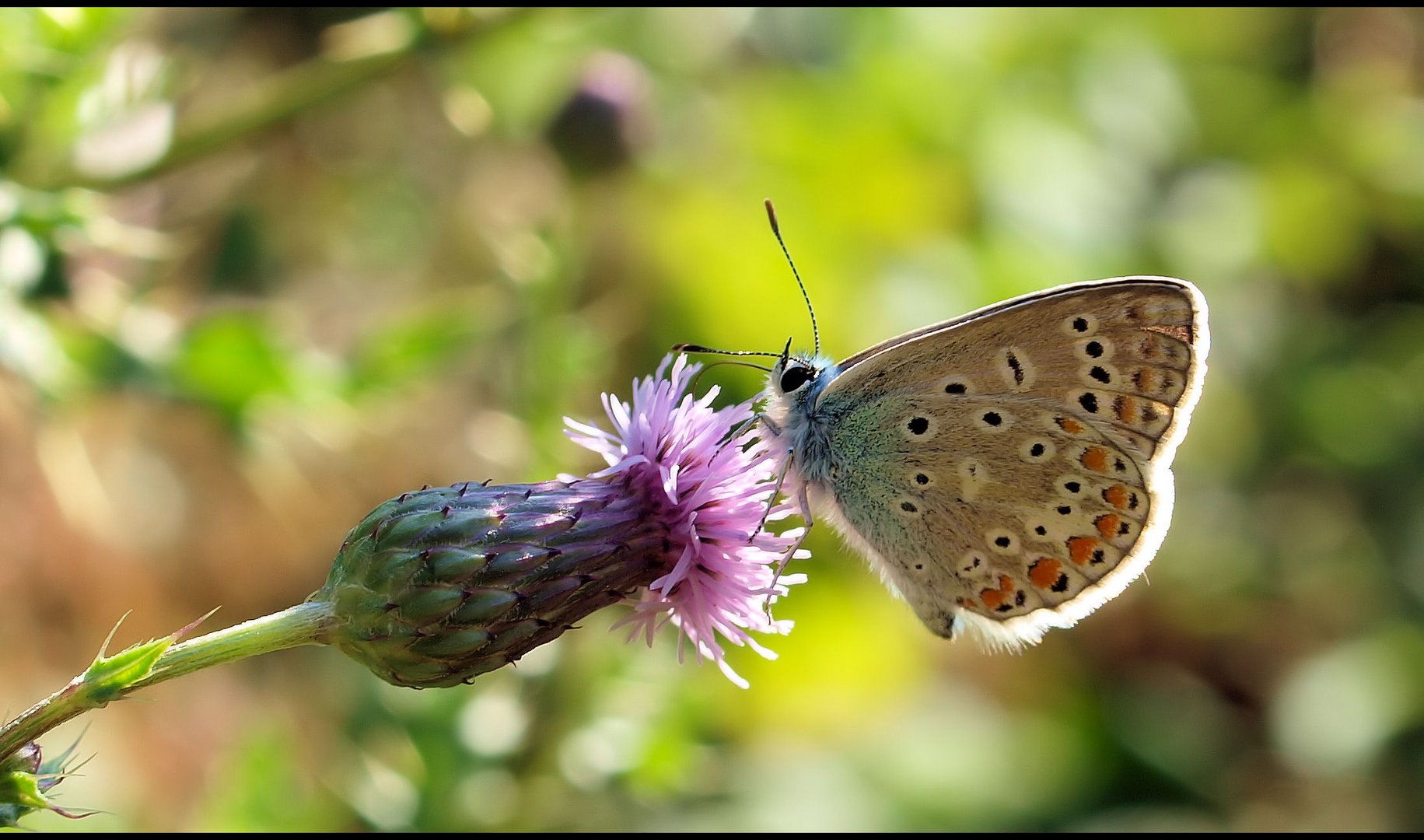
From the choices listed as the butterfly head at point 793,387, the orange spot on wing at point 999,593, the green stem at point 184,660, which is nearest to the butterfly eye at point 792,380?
the butterfly head at point 793,387

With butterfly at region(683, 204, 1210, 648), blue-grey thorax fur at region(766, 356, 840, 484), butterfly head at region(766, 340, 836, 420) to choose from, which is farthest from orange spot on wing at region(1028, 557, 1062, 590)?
butterfly head at region(766, 340, 836, 420)

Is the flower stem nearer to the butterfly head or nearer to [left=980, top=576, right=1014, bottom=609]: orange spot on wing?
the butterfly head

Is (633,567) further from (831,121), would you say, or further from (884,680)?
(831,121)

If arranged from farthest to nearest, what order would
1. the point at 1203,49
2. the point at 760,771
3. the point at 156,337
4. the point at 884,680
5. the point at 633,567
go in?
the point at 1203,49 → the point at 884,680 → the point at 760,771 → the point at 156,337 → the point at 633,567

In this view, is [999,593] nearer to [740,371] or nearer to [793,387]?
[793,387]

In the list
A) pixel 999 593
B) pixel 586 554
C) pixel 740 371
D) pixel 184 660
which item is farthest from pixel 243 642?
pixel 740 371

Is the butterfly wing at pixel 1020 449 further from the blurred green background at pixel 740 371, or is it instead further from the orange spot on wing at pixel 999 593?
the blurred green background at pixel 740 371

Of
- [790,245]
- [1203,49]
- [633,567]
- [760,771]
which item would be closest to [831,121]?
[790,245]
